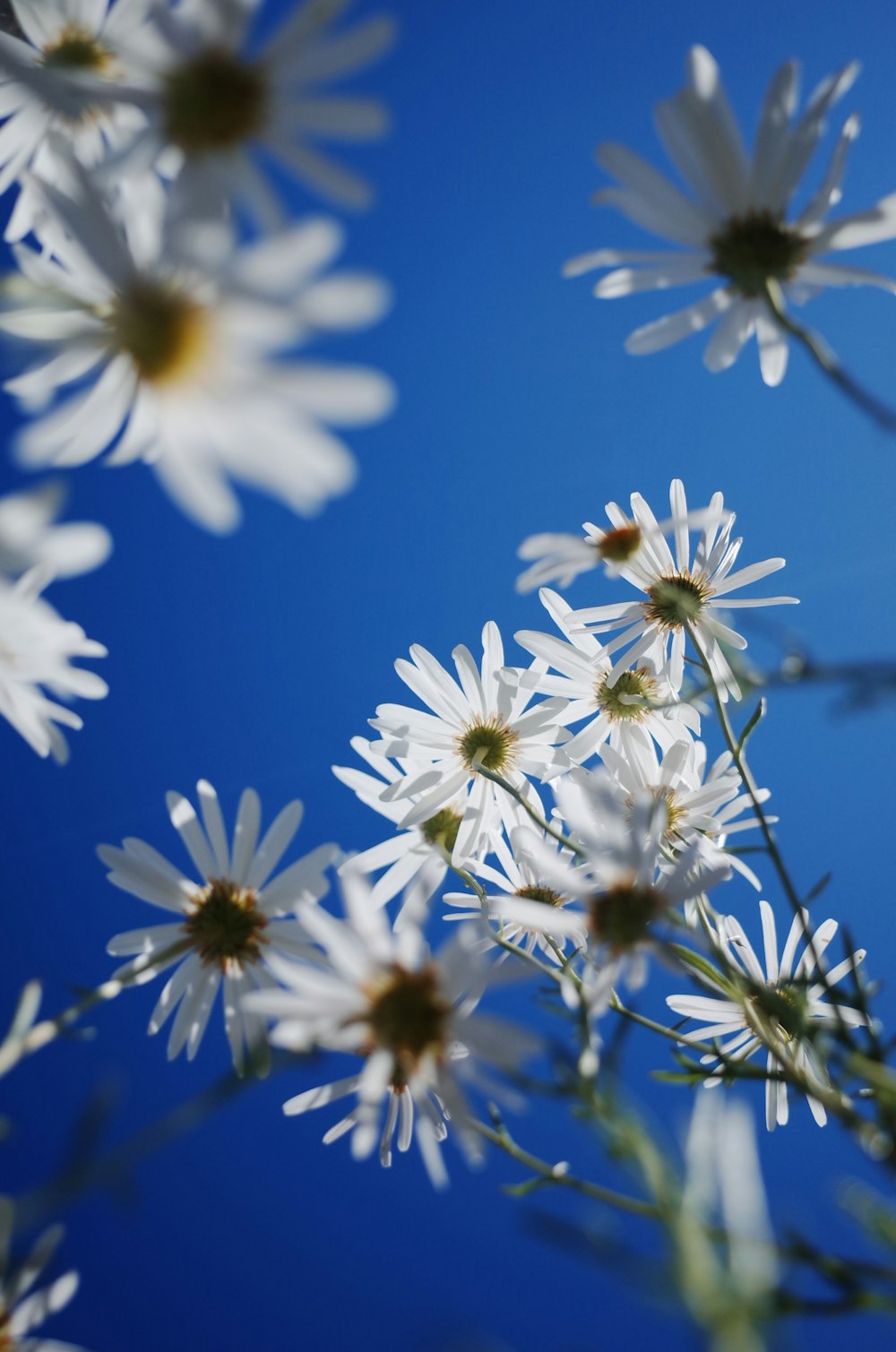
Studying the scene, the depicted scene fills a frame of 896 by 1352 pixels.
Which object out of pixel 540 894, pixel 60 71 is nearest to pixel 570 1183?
pixel 540 894

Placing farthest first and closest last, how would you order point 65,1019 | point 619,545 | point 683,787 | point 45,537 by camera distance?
1. point 683,787
2. point 619,545
3. point 65,1019
4. point 45,537

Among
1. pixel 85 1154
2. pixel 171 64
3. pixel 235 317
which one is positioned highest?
pixel 171 64

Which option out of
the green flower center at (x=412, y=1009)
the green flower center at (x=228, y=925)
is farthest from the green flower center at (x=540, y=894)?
the green flower center at (x=412, y=1009)

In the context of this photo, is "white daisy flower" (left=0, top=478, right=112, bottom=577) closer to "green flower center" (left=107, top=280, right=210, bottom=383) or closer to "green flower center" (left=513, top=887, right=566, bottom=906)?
"green flower center" (left=107, top=280, right=210, bottom=383)

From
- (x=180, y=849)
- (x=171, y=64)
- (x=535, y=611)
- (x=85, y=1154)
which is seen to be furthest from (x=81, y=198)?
(x=180, y=849)

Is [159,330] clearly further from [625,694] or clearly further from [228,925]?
[625,694]

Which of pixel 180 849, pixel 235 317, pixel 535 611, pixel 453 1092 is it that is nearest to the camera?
pixel 235 317

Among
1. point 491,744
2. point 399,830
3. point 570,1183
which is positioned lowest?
point 570,1183

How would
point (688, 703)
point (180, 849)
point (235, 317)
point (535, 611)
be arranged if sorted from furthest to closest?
point (180, 849) < point (535, 611) < point (688, 703) < point (235, 317)

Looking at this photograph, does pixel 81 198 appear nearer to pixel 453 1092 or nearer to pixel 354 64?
pixel 354 64
